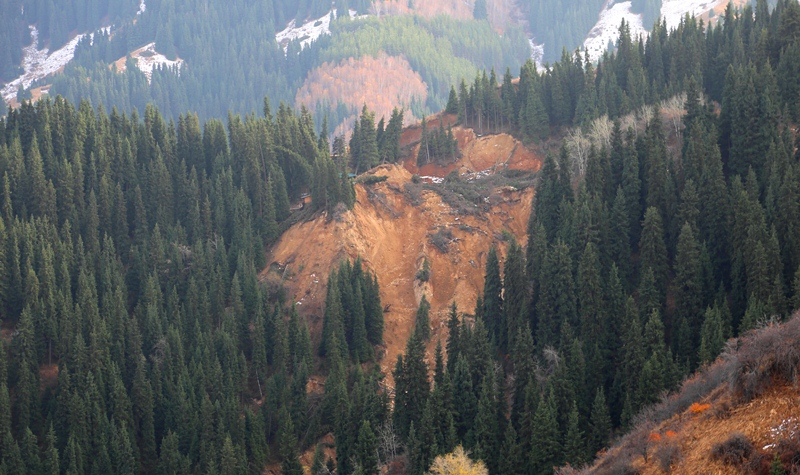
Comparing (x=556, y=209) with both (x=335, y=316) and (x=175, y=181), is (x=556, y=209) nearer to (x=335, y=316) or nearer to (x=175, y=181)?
(x=335, y=316)

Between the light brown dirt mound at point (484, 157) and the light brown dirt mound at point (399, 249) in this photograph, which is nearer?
the light brown dirt mound at point (399, 249)

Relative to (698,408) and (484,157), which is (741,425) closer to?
(698,408)

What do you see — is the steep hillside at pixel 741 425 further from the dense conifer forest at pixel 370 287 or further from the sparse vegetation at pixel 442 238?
the sparse vegetation at pixel 442 238

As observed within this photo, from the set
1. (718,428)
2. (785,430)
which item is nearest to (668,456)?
(718,428)

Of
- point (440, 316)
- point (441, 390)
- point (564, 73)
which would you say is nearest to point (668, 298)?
point (441, 390)

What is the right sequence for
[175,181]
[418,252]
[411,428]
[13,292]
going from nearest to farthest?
[411,428] → [13,292] → [418,252] → [175,181]

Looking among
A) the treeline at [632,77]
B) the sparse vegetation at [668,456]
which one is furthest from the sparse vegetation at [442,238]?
the sparse vegetation at [668,456]

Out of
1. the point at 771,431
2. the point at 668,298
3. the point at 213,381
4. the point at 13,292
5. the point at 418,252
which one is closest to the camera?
the point at 771,431
